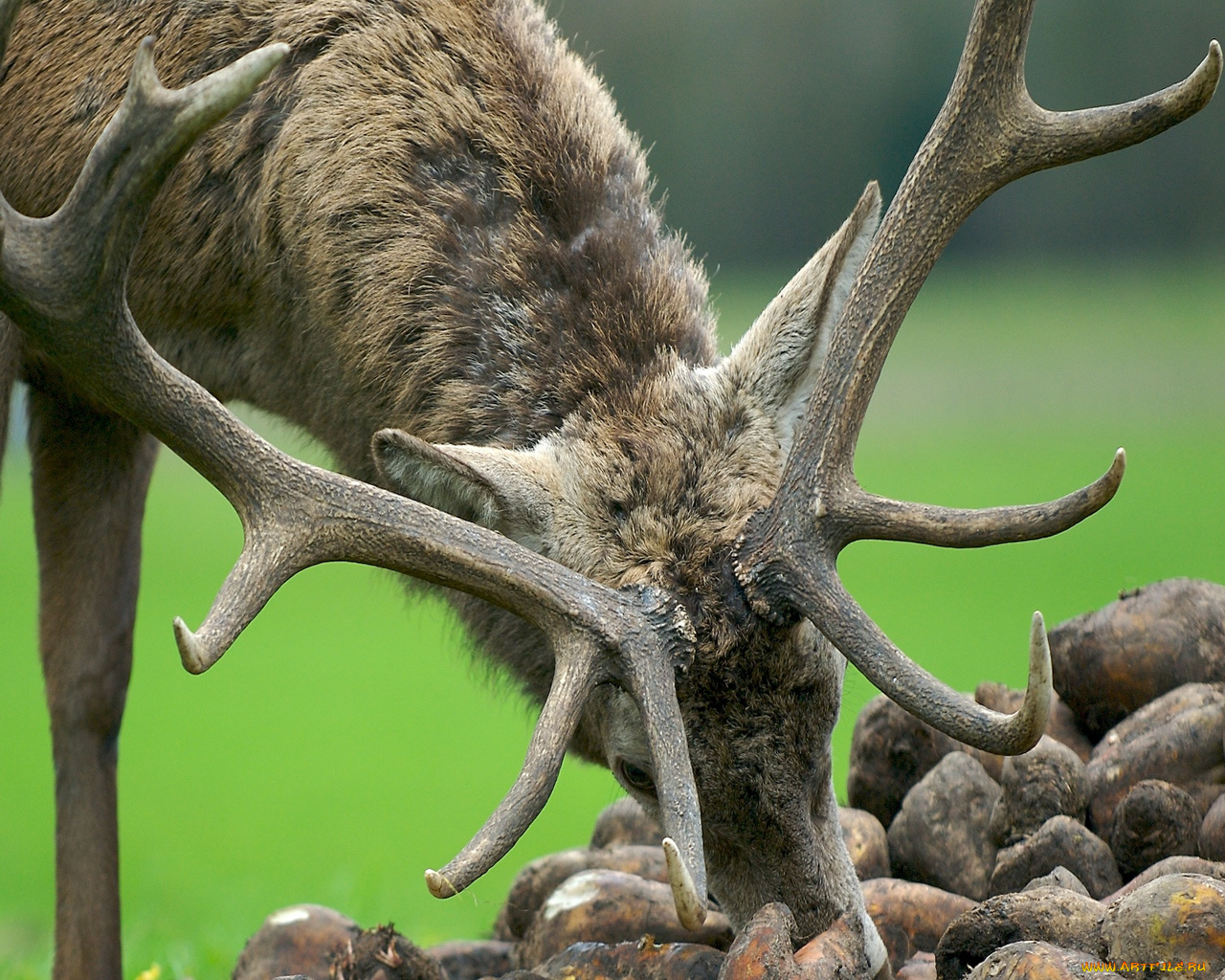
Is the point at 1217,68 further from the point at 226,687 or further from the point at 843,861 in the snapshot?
the point at 226,687

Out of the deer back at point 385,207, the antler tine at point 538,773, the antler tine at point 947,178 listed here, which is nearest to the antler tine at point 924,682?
the antler tine at point 947,178

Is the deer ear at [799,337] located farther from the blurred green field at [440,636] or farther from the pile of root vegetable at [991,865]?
the pile of root vegetable at [991,865]

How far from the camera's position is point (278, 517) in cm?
249

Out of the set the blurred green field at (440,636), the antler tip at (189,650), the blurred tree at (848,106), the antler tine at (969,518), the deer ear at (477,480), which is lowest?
the antler tip at (189,650)

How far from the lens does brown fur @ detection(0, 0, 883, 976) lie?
2.64 meters

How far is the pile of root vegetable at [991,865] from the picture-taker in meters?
2.34

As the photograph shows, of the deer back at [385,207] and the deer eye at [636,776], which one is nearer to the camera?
the deer eye at [636,776]

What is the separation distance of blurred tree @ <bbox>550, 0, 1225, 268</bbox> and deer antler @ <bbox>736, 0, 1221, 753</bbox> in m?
14.7

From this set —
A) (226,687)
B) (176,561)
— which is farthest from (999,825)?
(176,561)

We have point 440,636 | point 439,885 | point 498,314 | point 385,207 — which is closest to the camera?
point 439,885

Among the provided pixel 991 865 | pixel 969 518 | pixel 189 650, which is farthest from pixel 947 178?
pixel 189 650

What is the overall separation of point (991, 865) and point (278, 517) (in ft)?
5.56

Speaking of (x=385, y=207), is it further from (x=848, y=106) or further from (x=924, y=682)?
(x=848, y=106)

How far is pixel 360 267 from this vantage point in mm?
3111
